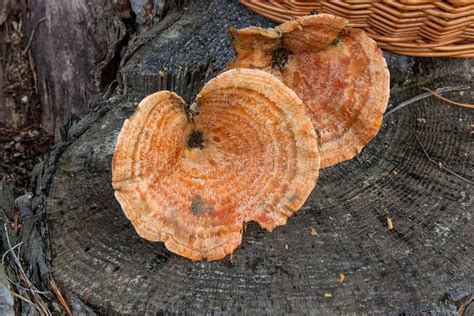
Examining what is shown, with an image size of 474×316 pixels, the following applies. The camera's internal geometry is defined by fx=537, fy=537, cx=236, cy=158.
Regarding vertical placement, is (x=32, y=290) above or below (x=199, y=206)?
below

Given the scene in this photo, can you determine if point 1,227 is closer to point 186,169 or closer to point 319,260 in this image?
point 186,169

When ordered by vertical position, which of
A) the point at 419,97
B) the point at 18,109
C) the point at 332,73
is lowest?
the point at 18,109

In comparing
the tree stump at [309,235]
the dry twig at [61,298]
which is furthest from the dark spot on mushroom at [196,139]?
the dry twig at [61,298]

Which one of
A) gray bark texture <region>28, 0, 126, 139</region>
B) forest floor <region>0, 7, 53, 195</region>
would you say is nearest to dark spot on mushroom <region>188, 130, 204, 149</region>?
gray bark texture <region>28, 0, 126, 139</region>

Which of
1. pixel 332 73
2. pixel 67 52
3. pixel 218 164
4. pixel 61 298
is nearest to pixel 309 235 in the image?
pixel 218 164

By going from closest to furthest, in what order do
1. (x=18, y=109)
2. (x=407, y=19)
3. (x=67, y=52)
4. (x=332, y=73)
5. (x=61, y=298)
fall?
1. (x=61, y=298)
2. (x=332, y=73)
3. (x=407, y=19)
4. (x=67, y=52)
5. (x=18, y=109)

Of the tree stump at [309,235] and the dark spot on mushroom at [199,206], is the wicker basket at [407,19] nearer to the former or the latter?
the tree stump at [309,235]

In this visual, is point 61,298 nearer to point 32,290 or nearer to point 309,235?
point 32,290

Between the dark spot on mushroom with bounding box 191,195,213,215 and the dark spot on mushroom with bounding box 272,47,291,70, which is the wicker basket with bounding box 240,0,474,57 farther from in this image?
the dark spot on mushroom with bounding box 191,195,213,215
